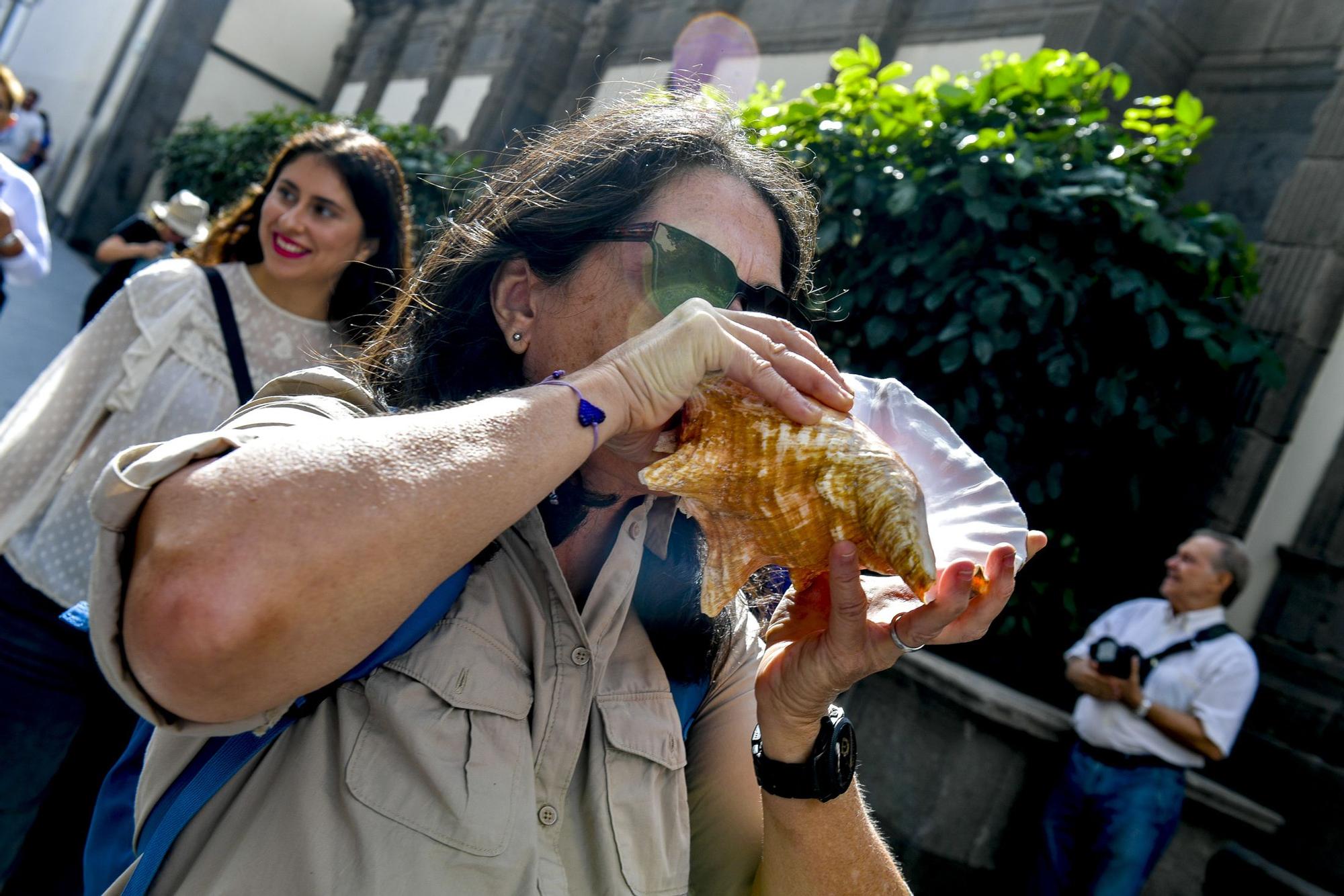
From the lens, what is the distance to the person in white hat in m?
4.62

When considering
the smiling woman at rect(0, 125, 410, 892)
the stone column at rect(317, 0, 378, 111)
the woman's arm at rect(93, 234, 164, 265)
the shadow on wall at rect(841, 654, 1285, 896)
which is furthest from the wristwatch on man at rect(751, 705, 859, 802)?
the stone column at rect(317, 0, 378, 111)

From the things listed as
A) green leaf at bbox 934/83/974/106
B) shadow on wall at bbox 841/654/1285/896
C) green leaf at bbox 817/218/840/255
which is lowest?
shadow on wall at bbox 841/654/1285/896

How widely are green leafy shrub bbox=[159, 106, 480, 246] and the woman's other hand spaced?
7058mm

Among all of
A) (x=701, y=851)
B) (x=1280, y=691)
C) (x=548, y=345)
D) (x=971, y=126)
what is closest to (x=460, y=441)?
(x=548, y=345)

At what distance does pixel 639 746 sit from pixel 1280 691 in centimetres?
532

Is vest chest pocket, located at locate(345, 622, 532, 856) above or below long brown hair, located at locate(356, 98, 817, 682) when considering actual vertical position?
below

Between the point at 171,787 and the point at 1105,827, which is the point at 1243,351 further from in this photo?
the point at 171,787

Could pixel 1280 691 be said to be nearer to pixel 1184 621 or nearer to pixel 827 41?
pixel 1184 621

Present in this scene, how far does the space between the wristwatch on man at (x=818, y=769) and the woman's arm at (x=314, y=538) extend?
2.45ft

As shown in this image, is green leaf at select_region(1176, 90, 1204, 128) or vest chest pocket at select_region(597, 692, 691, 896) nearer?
vest chest pocket at select_region(597, 692, 691, 896)

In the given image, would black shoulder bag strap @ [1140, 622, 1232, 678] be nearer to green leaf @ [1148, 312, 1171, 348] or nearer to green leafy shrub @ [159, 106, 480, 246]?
green leaf @ [1148, 312, 1171, 348]

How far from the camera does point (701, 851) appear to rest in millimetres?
1907

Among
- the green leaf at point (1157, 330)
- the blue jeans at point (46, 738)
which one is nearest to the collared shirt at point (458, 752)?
the blue jeans at point (46, 738)

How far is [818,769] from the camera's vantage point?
180 cm
